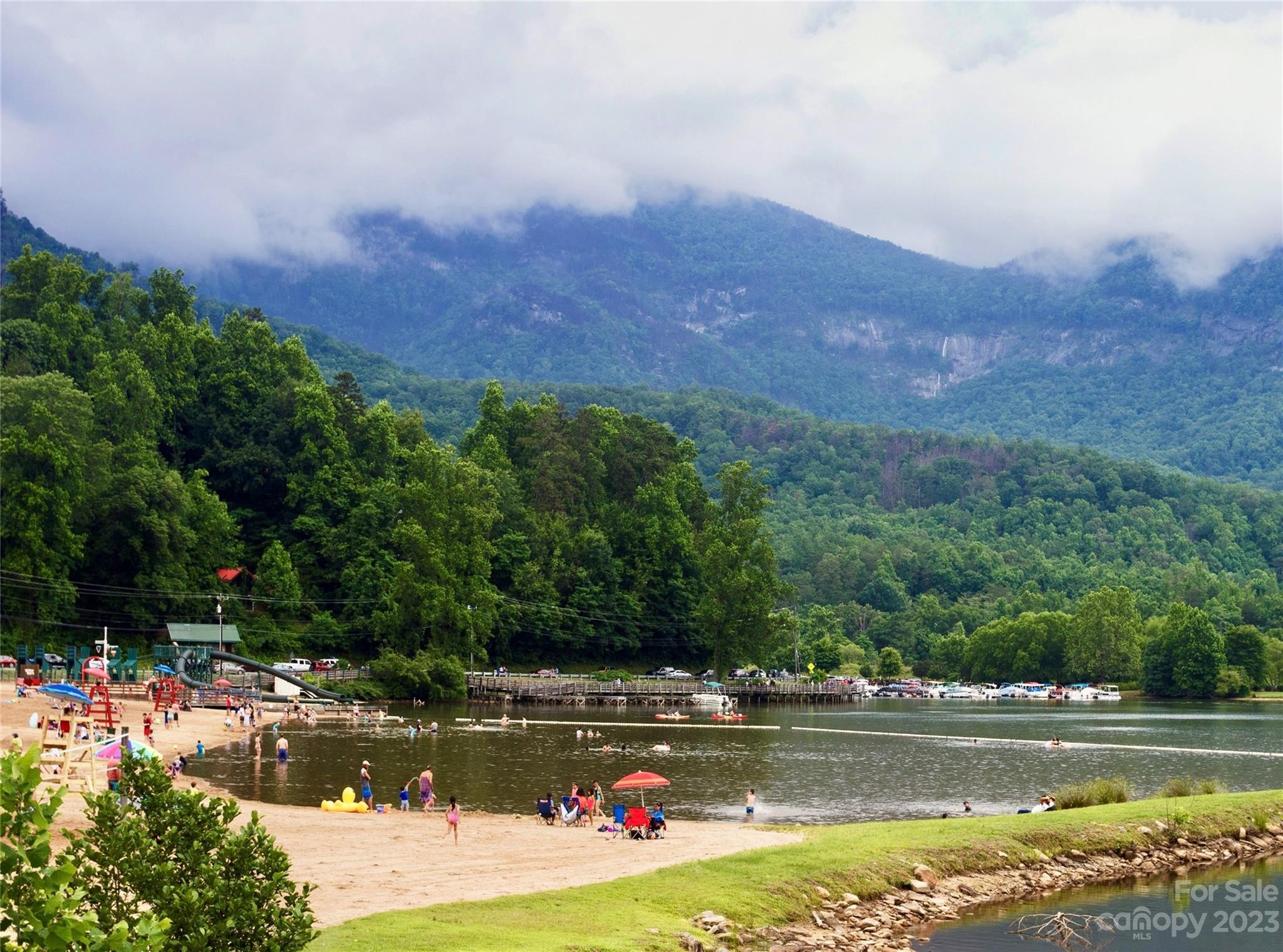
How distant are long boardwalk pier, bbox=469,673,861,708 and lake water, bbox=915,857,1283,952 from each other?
7888 cm

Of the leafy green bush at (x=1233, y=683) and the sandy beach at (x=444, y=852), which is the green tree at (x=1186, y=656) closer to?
the leafy green bush at (x=1233, y=683)

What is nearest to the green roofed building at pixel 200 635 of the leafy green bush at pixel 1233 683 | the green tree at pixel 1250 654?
the leafy green bush at pixel 1233 683

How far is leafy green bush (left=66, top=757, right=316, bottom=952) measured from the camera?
515 inches

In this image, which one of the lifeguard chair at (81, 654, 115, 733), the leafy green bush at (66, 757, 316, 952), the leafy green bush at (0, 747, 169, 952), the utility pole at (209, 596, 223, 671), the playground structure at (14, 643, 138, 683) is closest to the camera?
the leafy green bush at (0, 747, 169, 952)

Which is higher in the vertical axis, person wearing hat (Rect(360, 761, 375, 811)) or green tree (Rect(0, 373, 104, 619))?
green tree (Rect(0, 373, 104, 619))

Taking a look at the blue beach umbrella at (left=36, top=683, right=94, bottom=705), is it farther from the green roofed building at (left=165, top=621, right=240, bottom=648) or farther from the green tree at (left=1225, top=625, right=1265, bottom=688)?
the green tree at (left=1225, top=625, right=1265, bottom=688)

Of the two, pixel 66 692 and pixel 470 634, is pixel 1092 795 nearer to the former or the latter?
pixel 66 692

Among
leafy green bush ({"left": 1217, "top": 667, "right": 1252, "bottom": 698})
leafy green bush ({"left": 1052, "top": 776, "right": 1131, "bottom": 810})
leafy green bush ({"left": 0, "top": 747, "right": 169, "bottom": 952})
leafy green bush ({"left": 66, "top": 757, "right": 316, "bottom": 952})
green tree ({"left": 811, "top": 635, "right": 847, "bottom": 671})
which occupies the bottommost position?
leafy green bush ({"left": 1217, "top": 667, "right": 1252, "bottom": 698})

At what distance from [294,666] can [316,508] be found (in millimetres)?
22330

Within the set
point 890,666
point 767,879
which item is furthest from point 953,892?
point 890,666

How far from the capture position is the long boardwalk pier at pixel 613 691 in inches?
4338

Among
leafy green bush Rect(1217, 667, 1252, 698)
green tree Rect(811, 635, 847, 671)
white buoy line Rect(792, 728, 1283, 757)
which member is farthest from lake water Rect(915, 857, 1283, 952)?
green tree Rect(811, 635, 847, 671)

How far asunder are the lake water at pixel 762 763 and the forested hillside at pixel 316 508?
18.6 m

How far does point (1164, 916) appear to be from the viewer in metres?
30.3
